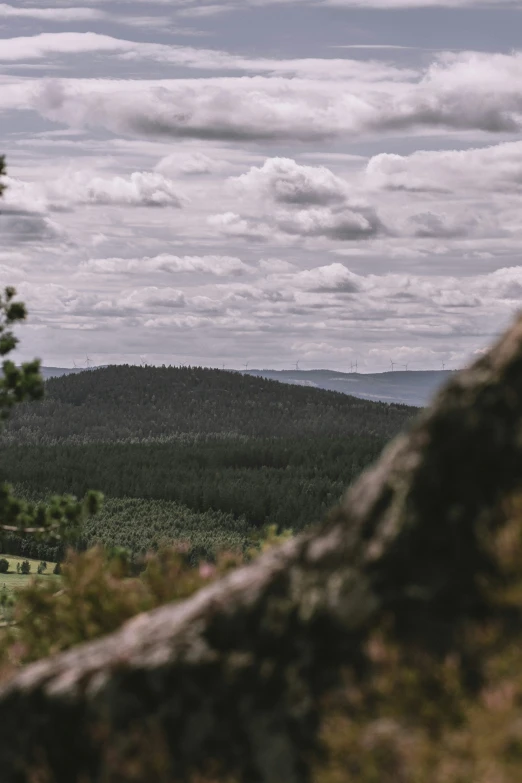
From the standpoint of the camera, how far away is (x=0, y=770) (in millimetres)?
10258

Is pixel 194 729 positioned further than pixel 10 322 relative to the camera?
No

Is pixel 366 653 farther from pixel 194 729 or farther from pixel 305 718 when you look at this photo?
pixel 194 729

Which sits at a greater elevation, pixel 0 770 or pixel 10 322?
pixel 10 322

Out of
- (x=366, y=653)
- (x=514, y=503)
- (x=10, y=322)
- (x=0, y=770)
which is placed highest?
(x=10, y=322)

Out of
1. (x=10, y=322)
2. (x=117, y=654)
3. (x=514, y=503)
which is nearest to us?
(x=514, y=503)

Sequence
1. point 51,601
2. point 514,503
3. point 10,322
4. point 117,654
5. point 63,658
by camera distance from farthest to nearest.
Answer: point 10,322, point 51,601, point 63,658, point 117,654, point 514,503

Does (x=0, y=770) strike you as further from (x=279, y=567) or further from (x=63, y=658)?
(x=279, y=567)

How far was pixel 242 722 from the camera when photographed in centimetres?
898

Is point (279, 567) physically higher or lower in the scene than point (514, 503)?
lower

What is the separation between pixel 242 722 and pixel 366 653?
1.21 metres

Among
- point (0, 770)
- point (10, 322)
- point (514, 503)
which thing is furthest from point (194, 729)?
point (10, 322)

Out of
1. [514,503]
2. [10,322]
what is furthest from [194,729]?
[10,322]

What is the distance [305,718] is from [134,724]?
1.54 meters

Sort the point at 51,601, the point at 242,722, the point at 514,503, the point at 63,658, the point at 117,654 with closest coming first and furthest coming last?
the point at 514,503
the point at 242,722
the point at 117,654
the point at 63,658
the point at 51,601
